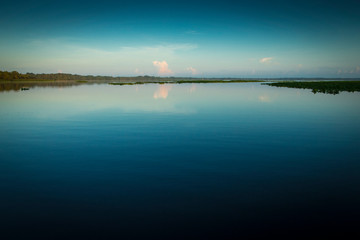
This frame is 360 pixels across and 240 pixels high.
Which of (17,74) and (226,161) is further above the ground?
(17,74)

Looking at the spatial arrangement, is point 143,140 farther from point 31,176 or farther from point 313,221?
point 313,221

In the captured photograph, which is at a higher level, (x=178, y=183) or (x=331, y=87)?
(x=331, y=87)

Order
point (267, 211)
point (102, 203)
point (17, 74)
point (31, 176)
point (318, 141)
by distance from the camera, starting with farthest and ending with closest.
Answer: point (17, 74), point (318, 141), point (31, 176), point (102, 203), point (267, 211)

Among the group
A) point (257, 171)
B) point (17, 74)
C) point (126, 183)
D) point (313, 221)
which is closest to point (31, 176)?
point (126, 183)

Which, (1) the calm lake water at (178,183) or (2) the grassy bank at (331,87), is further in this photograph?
(2) the grassy bank at (331,87)

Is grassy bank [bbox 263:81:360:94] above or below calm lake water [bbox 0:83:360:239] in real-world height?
above

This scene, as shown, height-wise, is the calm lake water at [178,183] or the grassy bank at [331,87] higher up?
the grassy bank at [331,87]

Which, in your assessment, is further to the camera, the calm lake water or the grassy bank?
the grassy bank

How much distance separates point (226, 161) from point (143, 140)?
18.9 feet

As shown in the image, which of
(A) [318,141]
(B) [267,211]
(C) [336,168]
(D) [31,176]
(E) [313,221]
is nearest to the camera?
(E) [313,221]

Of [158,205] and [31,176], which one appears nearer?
[158,205]

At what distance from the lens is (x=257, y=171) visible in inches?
384

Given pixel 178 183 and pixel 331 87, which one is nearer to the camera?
pixel 178 183

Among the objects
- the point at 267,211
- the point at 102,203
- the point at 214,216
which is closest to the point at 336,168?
the point at 267,211
